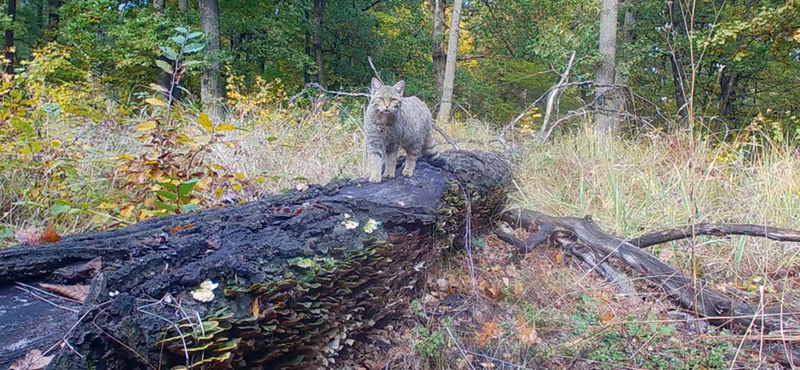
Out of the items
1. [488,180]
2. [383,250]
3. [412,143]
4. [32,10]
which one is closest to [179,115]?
[412,143]

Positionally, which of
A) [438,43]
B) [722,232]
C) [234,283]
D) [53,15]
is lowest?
[722,232]

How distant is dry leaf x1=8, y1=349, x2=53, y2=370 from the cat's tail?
108 inches

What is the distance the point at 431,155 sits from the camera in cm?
362

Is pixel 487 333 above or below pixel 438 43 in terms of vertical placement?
below

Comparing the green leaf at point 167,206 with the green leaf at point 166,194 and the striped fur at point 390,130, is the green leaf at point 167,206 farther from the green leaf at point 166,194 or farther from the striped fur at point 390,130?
the striped fur at point 390,130

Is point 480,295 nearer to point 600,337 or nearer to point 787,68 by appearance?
point 600,337

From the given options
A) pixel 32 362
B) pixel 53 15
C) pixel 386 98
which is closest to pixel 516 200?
pixel 386 98

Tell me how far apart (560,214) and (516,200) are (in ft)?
1.39

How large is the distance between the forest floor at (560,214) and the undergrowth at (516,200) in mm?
12

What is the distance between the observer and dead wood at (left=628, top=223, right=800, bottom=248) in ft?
7.37

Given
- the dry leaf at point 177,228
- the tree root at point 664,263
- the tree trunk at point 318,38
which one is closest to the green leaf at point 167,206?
the dry leaf at point 177,228

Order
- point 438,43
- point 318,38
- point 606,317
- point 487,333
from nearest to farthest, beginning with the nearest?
point 487,333
point 606,317
point 438,43
point 318,38

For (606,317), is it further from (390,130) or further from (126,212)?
(126,212)

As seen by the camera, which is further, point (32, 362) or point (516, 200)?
point (516, 200)
